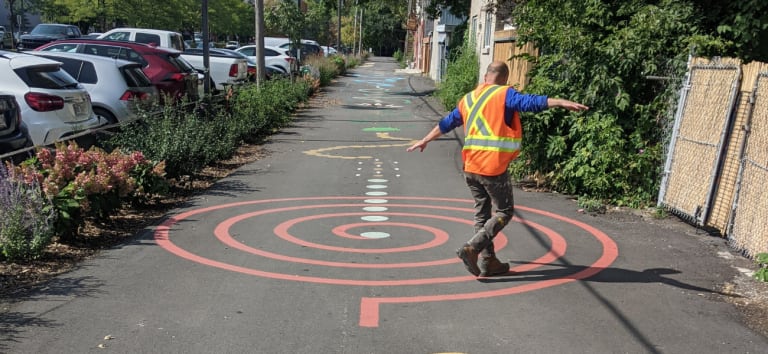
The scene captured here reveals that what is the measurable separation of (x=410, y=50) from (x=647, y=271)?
68184 millimetres

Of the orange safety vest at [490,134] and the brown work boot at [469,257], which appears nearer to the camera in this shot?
the orange safety vest at [490,134]

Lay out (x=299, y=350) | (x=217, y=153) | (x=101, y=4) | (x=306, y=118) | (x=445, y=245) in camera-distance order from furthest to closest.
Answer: (x=101, y=4) → (x=306, y=118) → (x=217, y=153) → (x=445, y=245) → (x=299, y=350)

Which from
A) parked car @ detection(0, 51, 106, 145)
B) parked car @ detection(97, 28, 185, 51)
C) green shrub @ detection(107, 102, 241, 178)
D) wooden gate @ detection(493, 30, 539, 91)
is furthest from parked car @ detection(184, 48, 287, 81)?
parked car @ detection(0, 51, 106, 145)

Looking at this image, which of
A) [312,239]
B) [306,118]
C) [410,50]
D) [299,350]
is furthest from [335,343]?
[410,50]

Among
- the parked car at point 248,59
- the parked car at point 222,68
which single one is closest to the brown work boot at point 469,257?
the parked car at point 248,59

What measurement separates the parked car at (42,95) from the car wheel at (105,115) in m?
1.86

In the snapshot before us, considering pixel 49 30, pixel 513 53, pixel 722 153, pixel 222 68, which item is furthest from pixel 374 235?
pixel 49 30

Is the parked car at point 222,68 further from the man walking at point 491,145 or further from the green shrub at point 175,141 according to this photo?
the man walking at point 491,145

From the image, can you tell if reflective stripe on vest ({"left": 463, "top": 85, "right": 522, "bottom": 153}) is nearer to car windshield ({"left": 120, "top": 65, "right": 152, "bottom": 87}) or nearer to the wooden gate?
the wooden gate

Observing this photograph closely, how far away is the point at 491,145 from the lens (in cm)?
538

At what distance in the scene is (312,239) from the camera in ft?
22.4

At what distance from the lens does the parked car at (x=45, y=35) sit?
33.8 meters

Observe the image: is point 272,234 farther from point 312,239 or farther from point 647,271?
point 647,271

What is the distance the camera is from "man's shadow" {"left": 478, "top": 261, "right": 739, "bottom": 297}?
18.5ft
